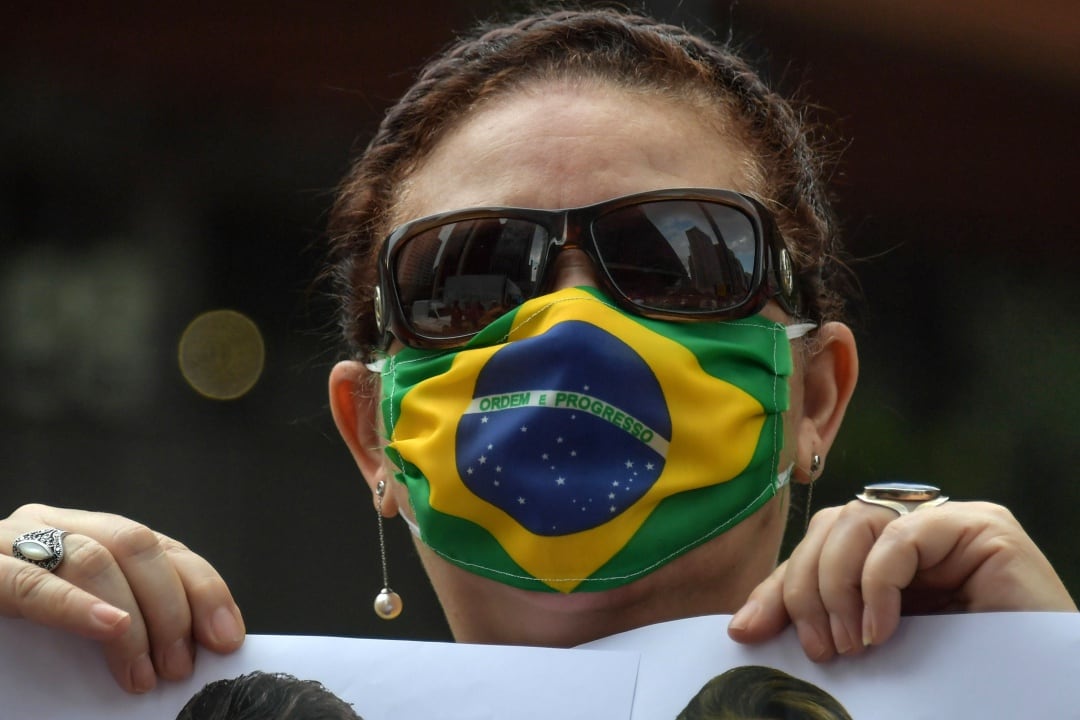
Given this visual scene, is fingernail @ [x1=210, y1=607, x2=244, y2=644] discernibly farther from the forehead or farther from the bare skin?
the forehead

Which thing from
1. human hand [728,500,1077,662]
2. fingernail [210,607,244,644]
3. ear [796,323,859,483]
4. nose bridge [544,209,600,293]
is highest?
nose bridge [544,209,600,293]

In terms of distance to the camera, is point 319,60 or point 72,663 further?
point 319,60

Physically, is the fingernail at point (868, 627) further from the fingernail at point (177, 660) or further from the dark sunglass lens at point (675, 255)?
the fingernail at point (177, 660)

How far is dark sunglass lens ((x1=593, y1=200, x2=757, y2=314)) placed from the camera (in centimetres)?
Answer: 172

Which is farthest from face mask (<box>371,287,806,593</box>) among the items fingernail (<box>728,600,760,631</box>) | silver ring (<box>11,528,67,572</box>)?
silver ring (<box>11,528,67,572</box>)

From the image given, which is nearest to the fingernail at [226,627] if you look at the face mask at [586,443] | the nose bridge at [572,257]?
the face mask at [586,443]

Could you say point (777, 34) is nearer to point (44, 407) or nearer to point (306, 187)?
point (306, 187)

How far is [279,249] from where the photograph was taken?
5051mm

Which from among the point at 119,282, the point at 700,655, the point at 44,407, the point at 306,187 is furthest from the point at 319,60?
the point at 700,655

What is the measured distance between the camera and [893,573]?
121cm

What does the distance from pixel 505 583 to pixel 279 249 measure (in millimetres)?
3691

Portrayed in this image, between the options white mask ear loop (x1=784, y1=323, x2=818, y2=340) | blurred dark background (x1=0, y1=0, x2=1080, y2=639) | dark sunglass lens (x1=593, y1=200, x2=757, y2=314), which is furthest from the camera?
blurred dark background (x1=0, y1=0, x2=1080, y2=639)

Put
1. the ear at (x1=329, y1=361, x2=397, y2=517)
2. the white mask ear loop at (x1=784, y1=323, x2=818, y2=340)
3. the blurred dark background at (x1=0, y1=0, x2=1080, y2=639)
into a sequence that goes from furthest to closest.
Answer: the blurred dark background at (x1=0, y1=0, x2=1080, y2=639) → the ear at (x1=329, y1=361, x2=397, y2=517) → the white mask ear loop at (x1=784, y1=323, x2=818, y2=340)

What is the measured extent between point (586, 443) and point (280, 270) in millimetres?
3701
